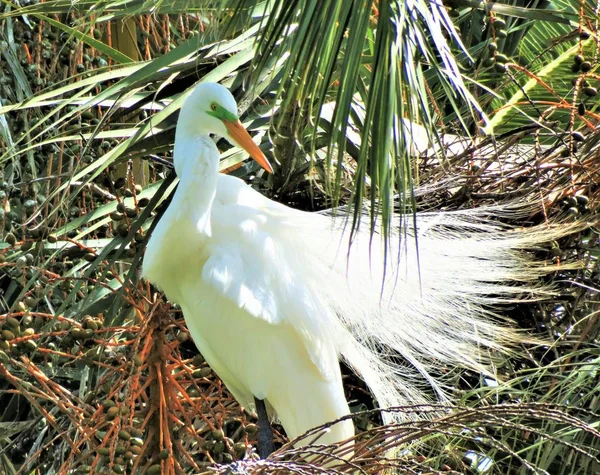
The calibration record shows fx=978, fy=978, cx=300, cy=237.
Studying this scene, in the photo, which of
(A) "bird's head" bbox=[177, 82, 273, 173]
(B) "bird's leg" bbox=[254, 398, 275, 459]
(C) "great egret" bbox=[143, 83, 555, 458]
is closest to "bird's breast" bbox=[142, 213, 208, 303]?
A: (C) "great egret" bbox=[143, 83, 555, 458]

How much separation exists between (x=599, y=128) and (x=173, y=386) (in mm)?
1217

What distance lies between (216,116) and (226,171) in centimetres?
63

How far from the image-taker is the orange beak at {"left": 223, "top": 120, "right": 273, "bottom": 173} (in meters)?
2.38

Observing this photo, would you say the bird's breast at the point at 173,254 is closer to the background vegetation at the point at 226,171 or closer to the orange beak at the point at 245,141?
the background vegetation at the point at 226,171

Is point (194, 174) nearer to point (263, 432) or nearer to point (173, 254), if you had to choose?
point (173, 254)

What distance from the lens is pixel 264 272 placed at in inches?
103

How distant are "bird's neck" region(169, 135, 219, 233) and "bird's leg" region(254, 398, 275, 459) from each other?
57 cm

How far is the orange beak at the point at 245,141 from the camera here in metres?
2.38

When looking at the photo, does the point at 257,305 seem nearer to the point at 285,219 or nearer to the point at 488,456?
the point at 285,219

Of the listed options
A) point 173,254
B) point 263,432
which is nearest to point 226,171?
point 173,254

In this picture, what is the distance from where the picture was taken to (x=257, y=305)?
8.39 ft

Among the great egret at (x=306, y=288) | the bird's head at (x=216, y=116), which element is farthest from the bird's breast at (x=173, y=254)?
the bird's head at (x=216, y=116)

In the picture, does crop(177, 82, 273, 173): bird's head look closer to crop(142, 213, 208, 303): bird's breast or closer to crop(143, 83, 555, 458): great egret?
crop(143, 83, 555, 458): great egret

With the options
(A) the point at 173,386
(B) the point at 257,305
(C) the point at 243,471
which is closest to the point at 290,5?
(C) the point at 243,471
